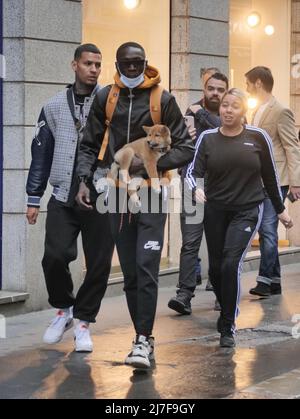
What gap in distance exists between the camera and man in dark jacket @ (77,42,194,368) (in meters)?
7.22

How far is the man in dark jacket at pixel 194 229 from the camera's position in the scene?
31.7 feet

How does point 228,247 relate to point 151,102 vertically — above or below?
below

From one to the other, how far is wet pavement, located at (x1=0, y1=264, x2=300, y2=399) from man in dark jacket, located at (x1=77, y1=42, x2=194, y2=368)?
29 centimetres

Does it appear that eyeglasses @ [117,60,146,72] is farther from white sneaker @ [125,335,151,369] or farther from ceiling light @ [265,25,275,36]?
ceiling light @ [265,25,275,36]

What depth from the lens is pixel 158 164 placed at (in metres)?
7.28

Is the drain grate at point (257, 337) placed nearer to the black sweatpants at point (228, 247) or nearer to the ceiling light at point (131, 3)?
the black sweatpants at point (228, 247)

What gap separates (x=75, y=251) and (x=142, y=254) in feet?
2.57

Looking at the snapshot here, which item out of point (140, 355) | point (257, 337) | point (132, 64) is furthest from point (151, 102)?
point (257, 337)

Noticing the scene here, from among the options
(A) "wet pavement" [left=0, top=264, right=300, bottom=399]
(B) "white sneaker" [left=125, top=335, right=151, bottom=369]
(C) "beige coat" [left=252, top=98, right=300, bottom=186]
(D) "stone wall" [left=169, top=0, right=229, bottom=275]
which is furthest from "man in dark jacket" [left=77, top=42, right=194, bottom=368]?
(D) "stone wall" [left=169, top=0, right=229, bottom=275]

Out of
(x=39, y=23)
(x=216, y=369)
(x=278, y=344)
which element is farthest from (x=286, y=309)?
(x=39, y=23)

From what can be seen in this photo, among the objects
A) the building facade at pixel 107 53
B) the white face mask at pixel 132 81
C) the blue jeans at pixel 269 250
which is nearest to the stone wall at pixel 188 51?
the building facade at pixel 107 53

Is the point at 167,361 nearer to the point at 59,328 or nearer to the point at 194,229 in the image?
the point at 59,328

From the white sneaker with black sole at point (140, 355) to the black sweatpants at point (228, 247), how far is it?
1.00m

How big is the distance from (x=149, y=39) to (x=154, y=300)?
5.08 metres
